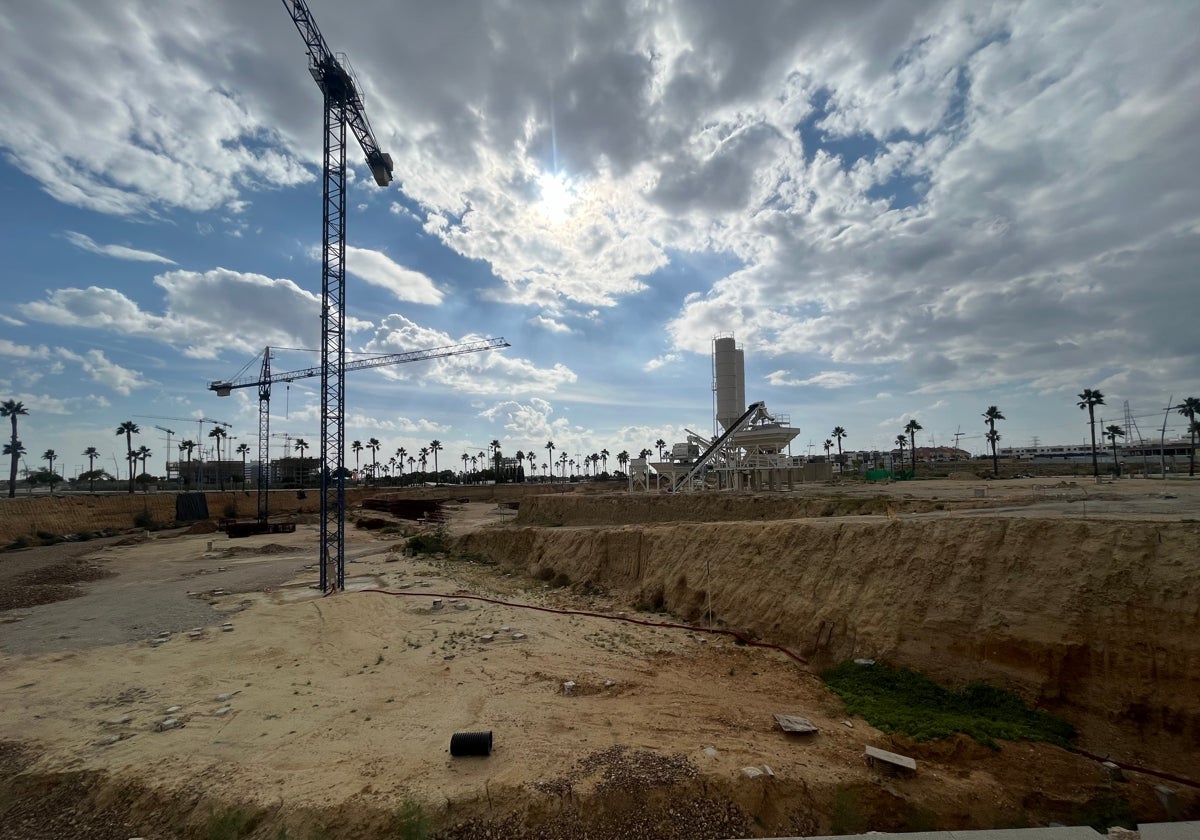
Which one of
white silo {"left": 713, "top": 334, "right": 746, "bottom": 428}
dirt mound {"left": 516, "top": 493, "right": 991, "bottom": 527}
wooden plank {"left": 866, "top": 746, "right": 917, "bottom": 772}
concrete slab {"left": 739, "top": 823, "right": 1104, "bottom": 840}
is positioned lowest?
wooden plank {"left": 866, "top": 746, "right": 917, "bottom": 772}

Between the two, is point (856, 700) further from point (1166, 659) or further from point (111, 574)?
point (111, 574)

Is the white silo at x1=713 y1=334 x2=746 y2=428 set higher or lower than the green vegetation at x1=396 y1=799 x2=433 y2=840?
higher

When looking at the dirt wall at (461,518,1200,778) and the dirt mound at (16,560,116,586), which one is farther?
the dirt mound at (16,560,116,586)

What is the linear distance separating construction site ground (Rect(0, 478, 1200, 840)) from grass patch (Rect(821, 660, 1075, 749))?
A: 1.31 ft

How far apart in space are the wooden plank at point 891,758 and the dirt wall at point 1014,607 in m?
4.29

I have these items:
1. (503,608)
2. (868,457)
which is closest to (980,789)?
(503,608)

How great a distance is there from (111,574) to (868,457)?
179m

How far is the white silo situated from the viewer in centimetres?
4691

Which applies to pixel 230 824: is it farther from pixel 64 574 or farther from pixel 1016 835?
pixel 64 574

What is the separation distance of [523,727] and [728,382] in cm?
3977

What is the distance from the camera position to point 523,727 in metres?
11.2

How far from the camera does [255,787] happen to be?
9133 millimetres

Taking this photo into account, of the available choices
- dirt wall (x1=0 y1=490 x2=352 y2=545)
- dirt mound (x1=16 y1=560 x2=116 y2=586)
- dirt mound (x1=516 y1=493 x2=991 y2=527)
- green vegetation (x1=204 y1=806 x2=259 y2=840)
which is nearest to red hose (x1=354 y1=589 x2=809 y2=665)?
dirt mound (x1=516 y1=493 x2=991 y2=527)

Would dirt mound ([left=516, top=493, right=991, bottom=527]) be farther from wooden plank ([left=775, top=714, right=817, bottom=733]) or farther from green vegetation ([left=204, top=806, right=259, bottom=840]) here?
green vegetation ([left=204, top=806, right=259, bottom=840])
